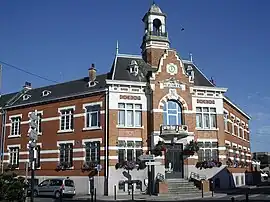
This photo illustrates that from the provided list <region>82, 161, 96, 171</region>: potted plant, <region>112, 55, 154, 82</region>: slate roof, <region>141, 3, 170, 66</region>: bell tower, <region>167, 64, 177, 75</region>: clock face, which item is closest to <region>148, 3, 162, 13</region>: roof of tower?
<region>141, 3, 170, 66</region>: bell tower

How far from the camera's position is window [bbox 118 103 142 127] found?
1339 inches

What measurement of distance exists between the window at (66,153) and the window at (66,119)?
1.67 metres

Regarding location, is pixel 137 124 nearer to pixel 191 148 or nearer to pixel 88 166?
pixel 191 148

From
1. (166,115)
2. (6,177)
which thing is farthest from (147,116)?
(6,177)

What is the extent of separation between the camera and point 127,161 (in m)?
32.8

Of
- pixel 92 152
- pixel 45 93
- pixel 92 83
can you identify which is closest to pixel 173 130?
pixel 92 152

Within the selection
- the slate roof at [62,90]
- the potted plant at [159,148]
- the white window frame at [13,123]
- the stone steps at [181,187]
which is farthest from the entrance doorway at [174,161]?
the white window frame at [13,123]

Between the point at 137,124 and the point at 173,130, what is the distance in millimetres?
3373

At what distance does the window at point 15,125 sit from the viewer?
4044 cm

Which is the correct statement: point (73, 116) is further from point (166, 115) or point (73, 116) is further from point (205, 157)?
point (205, 157)

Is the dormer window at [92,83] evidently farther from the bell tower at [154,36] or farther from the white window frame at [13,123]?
the white window frame at [13,123]

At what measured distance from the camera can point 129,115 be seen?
112 feet

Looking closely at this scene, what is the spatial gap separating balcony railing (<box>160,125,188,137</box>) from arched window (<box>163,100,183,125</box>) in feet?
3.28

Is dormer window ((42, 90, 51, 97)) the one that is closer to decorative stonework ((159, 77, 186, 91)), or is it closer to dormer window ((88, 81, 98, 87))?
dormer window ((88, 81, 98, 87))
